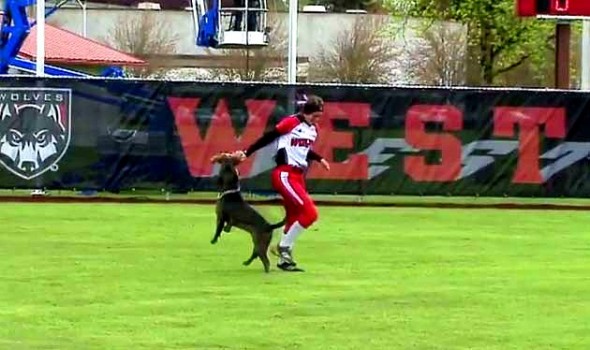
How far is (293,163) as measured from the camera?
15445 millimetres

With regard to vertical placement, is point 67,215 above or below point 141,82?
below

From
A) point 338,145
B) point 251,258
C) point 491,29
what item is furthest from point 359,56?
point 251,258

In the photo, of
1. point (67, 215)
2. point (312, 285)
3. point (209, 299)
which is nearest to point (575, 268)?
point (312, 285)

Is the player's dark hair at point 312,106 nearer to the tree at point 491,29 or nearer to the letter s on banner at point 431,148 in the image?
the letter s on banner at point 431,148

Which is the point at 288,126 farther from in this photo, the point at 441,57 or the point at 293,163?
the point at 441,57

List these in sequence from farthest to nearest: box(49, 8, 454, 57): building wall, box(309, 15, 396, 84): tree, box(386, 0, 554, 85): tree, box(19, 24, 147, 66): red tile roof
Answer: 1. box(49, 8, 454, 57): building wall
2. box(309, 15, 396, 84): tree
3. box(19, 24, 147, 66): red tile roof
4. box(386, 0, 554, 85): tree

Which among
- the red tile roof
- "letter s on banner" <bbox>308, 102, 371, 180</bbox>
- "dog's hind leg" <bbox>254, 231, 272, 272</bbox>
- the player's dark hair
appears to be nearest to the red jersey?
the player's dark hair

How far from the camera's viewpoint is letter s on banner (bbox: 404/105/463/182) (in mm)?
26031

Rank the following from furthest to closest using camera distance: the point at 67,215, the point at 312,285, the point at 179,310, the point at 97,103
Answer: the point at 97,103 < the point at 67,215 < the point at 312,285 < the point at 179,310

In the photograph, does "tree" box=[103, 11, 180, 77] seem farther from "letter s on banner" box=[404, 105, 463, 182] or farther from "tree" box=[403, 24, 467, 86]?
"letter s on banner" box=[404, 105, 463, 182]

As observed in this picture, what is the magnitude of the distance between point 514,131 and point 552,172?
99 cm

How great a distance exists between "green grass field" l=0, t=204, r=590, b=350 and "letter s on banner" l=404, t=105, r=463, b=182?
385 centimetres

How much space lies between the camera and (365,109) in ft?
85.6

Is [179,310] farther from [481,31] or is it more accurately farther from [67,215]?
[481,31]
